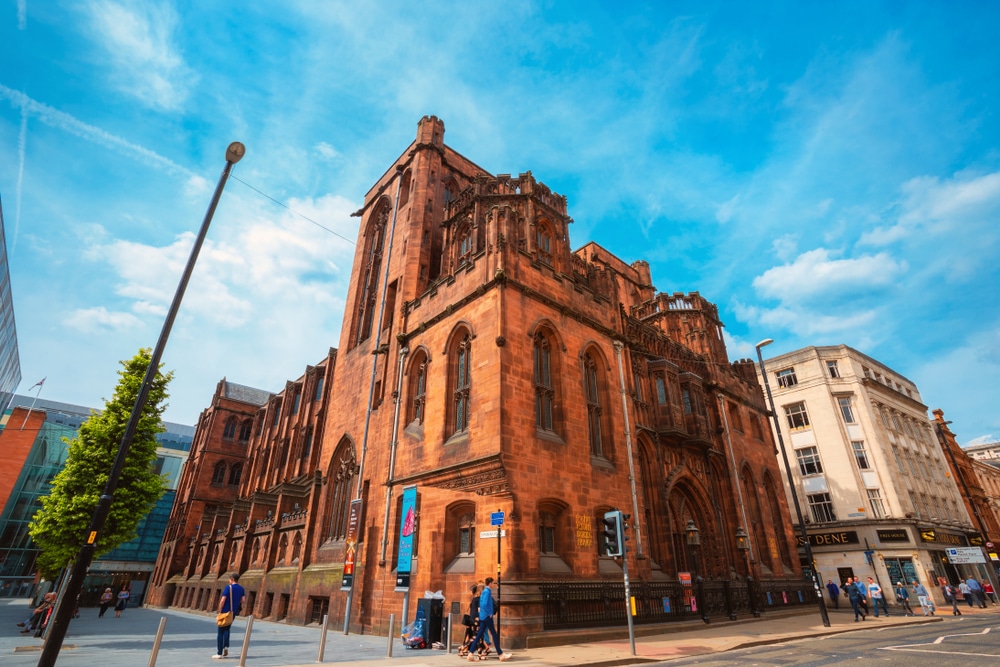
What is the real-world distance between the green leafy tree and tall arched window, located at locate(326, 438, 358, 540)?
7173 mm

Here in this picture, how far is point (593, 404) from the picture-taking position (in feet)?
63.7

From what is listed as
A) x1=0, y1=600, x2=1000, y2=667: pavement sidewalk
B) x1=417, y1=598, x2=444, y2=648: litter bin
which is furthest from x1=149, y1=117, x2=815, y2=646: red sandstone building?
x1=0, y1=600, x2=1000, y2=667: pavement sidewalk

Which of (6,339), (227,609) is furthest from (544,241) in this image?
(6,339)

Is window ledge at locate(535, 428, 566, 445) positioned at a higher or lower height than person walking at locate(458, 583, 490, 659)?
higher

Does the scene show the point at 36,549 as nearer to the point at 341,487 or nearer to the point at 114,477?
the point at 341,487

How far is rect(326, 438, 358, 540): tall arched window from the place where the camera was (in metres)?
22.4

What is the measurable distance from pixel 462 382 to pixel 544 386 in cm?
306

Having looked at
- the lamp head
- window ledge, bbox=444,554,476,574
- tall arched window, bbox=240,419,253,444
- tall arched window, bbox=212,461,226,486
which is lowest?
window ledge, bbox=444,554,476,574

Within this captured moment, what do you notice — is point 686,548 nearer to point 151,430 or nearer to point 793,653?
point 793,653

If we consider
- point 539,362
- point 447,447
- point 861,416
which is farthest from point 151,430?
point 861,416

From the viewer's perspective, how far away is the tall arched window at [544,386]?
671 inches

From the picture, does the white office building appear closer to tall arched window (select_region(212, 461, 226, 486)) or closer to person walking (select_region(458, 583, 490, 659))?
person walking (select_region(458, 583, 490, 659))

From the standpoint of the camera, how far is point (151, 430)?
19.5 meters

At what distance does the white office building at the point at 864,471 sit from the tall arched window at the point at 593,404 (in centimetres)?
2616
